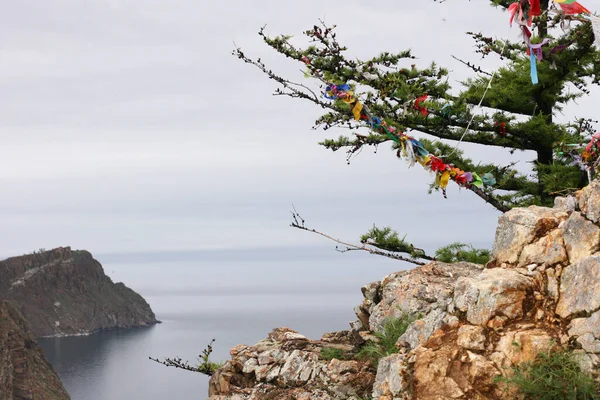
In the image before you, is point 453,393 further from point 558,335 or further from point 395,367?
point 558,335

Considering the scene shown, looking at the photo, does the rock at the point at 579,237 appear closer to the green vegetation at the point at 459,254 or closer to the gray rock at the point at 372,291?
the gray rock at the point at 372,291

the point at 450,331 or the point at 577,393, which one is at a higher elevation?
the point at 450,331

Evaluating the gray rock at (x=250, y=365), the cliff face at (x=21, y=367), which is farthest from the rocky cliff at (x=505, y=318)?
the cliff face at (x=21, y=367)

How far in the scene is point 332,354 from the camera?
10.3m

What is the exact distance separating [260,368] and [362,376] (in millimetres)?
1808

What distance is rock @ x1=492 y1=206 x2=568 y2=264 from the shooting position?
28.1 feet

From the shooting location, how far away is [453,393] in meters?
7.61

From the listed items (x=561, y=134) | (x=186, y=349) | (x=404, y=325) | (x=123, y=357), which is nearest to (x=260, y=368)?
(x=404, y=325)

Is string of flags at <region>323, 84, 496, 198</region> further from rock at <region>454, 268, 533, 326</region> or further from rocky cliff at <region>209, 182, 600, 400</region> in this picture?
rock at <region>454, 268, 533, 326</region>

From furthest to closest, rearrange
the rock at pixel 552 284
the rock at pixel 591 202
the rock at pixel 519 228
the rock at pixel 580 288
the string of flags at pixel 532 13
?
the string of flags at pixel 532 13, the rock at pixel 519 228, the rock at pixel 591 202, the rock at pixel 552 284, the rock at pixel 580 288

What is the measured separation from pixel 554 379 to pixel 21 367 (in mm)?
129818

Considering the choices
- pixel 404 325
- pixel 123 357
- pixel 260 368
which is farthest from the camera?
pixel 123 357

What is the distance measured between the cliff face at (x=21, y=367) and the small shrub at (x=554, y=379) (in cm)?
11983

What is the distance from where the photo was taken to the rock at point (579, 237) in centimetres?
793
